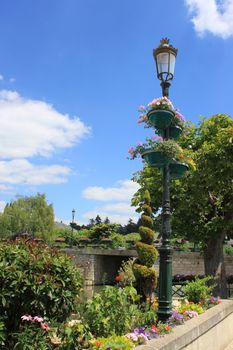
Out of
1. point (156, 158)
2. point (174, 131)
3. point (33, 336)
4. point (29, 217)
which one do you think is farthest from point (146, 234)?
point (29, 217)

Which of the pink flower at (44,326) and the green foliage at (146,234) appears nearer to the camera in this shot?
the pink flower at (44,326)

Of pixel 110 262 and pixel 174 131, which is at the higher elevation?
pixel 174 131

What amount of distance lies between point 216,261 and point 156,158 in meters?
10.9

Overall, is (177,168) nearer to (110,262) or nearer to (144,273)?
(144,273)

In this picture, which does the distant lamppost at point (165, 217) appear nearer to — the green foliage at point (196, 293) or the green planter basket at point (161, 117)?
the green planter basket at point (161, 117)

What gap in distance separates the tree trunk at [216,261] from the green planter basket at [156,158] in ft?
34.0

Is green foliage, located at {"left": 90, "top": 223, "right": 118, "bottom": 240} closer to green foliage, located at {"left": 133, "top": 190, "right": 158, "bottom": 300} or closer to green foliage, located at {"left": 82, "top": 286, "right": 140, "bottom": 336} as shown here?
green foliage, located at {"left": 133, "top": 190, "right": 158, "bottom": 300}

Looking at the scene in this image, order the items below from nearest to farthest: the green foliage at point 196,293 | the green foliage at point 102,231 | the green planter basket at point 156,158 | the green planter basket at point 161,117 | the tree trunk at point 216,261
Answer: the green planter basket at point 156,158
the green planter basket at point 161,117
the green foliage at point 196,293
the tree trunk at point 216,261
the green foliage at point 102,231

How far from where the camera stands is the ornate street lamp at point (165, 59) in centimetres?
628

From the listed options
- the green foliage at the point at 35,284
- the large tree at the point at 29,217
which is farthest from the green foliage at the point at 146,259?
the large tree at the point at 29,217

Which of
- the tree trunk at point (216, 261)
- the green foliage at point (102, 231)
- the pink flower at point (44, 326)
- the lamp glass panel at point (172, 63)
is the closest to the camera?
the pink flower at point (44, 326)

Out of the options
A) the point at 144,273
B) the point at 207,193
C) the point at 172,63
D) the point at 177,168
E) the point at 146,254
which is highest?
the point at 172,63

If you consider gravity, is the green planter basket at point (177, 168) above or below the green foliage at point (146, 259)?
above

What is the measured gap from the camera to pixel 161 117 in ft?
20.6
